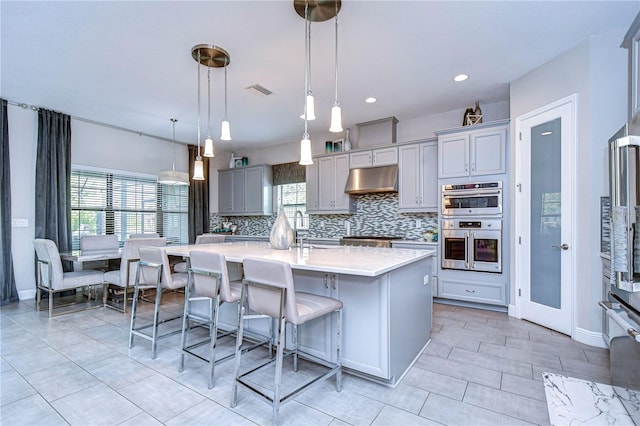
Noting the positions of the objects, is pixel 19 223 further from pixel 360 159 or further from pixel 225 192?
pixel 360 159

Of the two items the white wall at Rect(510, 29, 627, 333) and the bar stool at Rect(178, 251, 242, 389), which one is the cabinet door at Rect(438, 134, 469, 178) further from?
the bar stool at Rect(178, 251, 242, 389)

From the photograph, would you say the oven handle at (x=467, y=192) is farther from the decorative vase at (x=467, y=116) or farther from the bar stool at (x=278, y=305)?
the bar stool at (x=278, y=305)

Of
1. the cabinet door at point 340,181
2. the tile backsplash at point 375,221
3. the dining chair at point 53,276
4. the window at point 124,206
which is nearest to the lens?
the dining chair at point 53,276

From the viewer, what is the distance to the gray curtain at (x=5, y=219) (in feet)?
13.5

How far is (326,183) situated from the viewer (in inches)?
216

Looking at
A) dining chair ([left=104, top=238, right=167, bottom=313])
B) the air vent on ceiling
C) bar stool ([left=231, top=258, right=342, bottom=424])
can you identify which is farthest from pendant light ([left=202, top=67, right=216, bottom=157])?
bar stool ([left=231, top=258, right=342, bottom=424])

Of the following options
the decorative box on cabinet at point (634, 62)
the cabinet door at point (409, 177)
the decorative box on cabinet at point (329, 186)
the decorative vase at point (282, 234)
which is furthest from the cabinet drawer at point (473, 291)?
the decorative vase at point (282, 234)

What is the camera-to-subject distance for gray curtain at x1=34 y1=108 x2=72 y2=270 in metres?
4.45

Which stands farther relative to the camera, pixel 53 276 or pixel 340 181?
pixel 340 181

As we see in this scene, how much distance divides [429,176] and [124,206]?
17.1 ft

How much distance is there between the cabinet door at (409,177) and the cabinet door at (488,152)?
78cm

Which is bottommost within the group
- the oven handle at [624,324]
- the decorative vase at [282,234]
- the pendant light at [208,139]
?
the oven handle at [624,324]

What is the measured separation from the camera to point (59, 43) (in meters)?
2.84

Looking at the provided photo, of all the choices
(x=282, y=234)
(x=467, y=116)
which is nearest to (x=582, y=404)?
(x=282, y=234)
